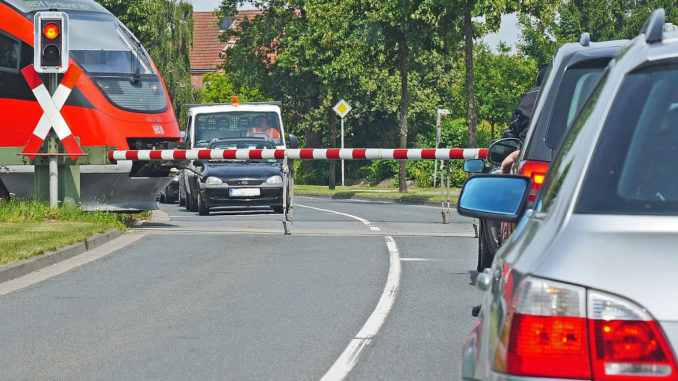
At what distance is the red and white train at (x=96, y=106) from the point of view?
20.3 m

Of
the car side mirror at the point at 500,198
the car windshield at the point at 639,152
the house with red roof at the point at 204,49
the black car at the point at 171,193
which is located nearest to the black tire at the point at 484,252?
the car side mirror at the point at 500,198

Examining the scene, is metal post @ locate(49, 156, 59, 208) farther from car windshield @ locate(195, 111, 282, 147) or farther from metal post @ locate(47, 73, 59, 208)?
car windshield @ locate(195, 111, 282, 147)

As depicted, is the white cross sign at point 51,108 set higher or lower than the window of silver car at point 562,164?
higher

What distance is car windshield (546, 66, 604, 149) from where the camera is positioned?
772 cm

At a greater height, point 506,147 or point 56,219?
point 506,147

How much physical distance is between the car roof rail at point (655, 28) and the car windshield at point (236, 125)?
86.5 feet

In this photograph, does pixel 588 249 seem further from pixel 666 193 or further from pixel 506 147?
pixel 506 147

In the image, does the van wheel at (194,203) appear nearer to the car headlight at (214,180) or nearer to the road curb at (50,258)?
the car headlight at (214,180)

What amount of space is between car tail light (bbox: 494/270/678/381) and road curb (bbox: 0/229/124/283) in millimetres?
9921

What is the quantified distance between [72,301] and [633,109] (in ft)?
26.7

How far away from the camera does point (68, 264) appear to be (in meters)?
14.0

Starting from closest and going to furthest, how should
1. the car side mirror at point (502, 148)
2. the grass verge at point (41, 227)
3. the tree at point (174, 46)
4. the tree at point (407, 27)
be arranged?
the car side mirror at point (502, 148) → the grass verge at point (41, 227) → the tree at point (407, 27) → the tree at point (174, 46)

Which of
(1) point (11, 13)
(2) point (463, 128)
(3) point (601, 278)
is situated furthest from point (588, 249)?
(2) point (463, 128)

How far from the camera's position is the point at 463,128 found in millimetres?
54750
